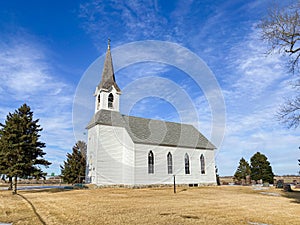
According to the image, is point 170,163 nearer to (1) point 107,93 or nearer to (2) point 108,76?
(1) point 107,93

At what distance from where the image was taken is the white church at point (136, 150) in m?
28.5

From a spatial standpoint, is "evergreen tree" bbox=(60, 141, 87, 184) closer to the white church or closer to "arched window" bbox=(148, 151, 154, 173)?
the white church

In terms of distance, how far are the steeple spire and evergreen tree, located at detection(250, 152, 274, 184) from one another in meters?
27.8

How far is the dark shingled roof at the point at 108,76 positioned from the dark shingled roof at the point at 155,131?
3506 mm

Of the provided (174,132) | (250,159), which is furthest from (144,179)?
(250,159)

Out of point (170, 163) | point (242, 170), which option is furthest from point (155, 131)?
point (242, 170)

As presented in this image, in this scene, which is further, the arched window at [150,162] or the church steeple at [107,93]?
the church steeple at [107,93]

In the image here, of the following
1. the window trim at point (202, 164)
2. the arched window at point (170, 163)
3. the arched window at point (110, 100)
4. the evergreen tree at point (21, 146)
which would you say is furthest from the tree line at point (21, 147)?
the window trim at point (202, 164)

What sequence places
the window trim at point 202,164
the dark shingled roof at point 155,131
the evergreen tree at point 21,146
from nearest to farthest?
the evergreen tree at point 21,146
the dark shingled roof at point 155,131
the window trim at point 202,164

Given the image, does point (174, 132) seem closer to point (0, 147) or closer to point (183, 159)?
point (183, 159)

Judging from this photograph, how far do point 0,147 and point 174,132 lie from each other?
2177 cm

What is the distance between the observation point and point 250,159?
43.9m

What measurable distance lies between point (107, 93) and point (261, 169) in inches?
1187

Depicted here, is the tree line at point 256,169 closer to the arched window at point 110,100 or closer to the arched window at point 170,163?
the arched window at point 170,163
